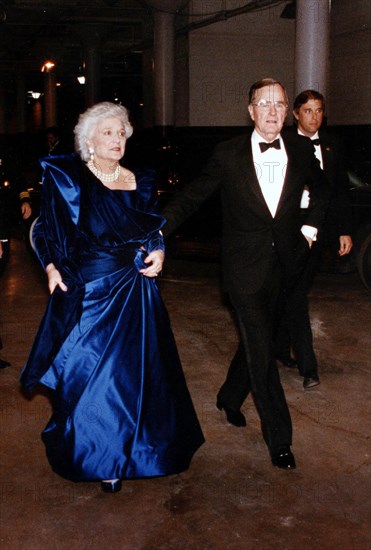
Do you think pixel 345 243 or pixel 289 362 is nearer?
pixel 345 243

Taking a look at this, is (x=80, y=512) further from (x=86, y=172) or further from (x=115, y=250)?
(x=86, y=172)

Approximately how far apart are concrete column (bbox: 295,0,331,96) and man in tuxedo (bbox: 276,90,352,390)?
25.7ft

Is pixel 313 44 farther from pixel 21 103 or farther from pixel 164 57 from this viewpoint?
pixel 21 103

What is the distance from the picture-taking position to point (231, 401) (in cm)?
445

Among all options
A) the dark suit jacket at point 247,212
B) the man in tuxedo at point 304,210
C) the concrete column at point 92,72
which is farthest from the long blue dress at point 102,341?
the concrete column at point 92,72

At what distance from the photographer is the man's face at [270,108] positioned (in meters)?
3.78

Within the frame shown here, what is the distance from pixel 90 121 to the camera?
3.59 metres

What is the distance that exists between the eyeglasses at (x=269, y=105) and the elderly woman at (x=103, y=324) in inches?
26.9

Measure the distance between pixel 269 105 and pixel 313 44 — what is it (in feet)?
31.1

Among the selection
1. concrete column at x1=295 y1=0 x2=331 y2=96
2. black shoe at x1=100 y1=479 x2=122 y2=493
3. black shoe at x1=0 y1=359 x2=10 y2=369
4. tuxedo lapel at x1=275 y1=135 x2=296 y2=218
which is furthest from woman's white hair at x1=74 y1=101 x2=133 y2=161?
concrete column at x1=295 y1=0 x2=331 y2=96

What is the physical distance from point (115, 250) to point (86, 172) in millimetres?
379

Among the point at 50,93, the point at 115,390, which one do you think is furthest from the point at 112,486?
the point at 50,93

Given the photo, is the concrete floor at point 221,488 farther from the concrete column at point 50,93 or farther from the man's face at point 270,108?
the concrete column at point 50,93

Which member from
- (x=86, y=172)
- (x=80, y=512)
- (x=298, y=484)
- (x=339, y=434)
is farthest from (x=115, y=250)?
(x=339, y=434)
